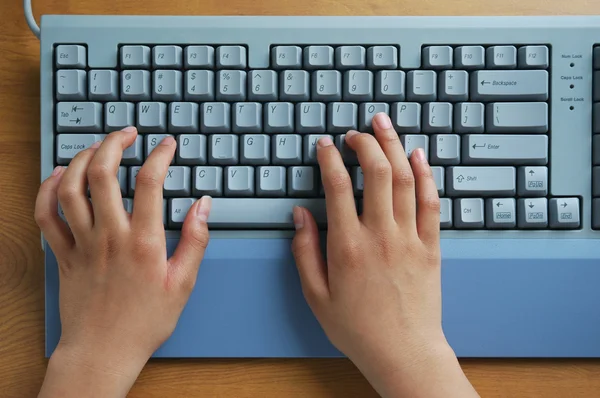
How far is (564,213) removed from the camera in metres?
0.57

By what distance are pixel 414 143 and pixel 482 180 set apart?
0.09 m

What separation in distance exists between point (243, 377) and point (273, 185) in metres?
0.24

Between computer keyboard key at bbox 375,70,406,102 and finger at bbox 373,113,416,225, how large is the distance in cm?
3

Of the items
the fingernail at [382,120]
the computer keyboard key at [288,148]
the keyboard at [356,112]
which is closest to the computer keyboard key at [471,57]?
the keyboard at [356,112]

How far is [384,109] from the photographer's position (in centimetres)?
58

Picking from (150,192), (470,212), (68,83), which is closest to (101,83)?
(68,83)

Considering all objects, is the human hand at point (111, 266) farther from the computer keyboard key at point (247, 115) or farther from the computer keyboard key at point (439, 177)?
the computer keyboard key at point (439, 177)

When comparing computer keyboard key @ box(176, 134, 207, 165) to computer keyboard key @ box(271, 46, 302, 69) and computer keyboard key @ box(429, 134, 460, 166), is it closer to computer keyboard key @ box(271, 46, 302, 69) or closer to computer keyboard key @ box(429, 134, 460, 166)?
computer keyboard key @ box(271, 46, 302, 69)

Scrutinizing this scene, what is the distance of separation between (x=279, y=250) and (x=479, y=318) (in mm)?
245

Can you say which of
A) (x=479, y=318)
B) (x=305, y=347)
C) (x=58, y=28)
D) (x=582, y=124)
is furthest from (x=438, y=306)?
(x=58, y=28)

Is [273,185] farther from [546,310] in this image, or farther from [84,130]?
[546,310]

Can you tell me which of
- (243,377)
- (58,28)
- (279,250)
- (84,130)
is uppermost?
(58,28)

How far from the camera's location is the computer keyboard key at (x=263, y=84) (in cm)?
58

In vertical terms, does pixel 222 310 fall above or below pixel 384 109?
below
